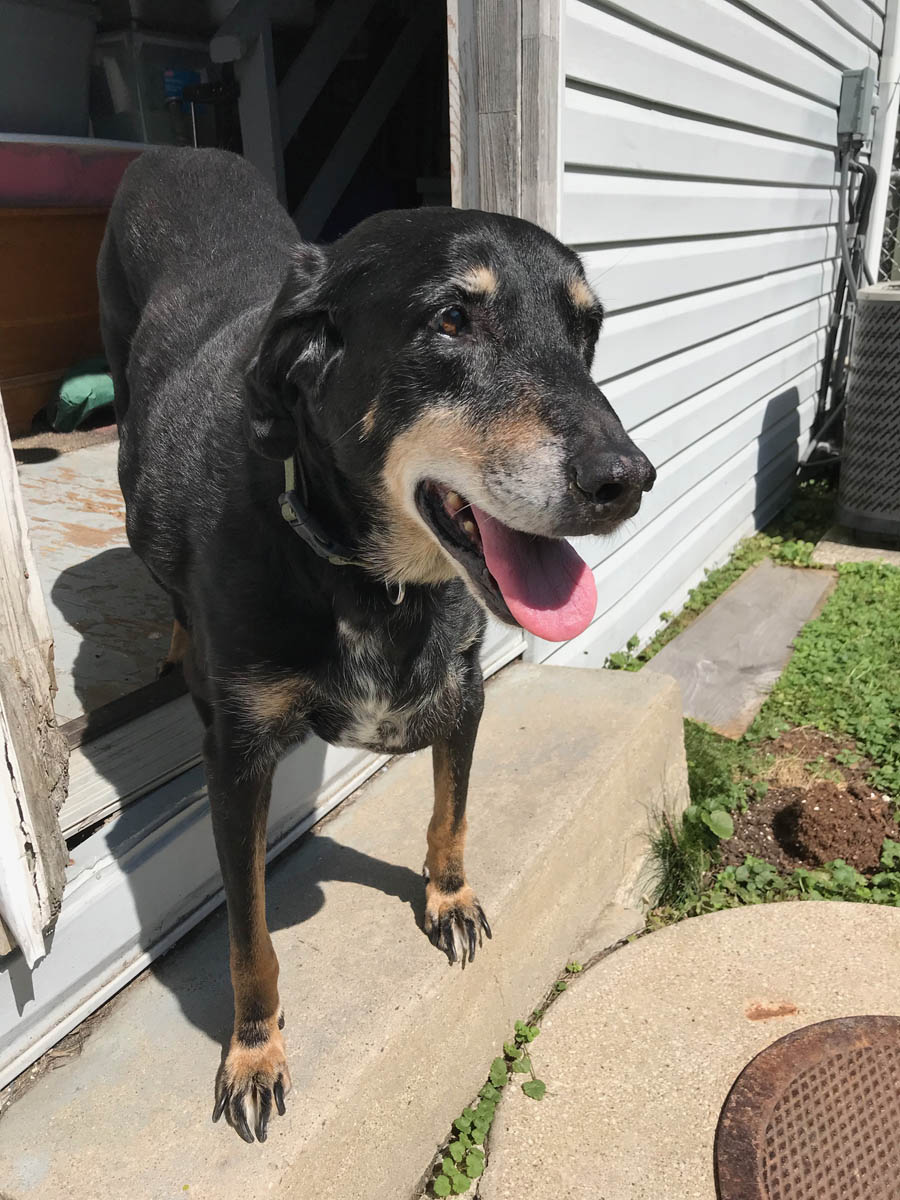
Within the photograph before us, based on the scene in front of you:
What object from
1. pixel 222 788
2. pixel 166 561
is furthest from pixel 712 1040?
pixel 166 561

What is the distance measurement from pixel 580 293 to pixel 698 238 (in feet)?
10.3

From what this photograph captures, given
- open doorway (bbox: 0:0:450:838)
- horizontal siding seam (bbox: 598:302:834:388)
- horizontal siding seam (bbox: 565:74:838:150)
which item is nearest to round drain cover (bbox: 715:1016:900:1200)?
open doorway (bbox: 0:0:450:838)

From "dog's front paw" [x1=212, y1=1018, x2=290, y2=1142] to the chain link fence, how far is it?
8.29 metres

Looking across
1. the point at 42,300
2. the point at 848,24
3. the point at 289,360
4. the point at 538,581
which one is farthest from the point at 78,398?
the point at 848,24

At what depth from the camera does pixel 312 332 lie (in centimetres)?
166

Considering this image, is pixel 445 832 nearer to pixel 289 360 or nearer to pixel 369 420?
pixel 369 420

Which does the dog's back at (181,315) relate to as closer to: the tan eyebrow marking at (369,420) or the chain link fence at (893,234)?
the tan eyebrow marking at (369,420)

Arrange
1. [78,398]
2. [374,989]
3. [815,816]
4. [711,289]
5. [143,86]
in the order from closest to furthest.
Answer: [374,989] < [815,816] < [711,289] < [78,398] < [143,86]

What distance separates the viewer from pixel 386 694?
188 centimetres

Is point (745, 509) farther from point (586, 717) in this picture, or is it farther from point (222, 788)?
point (222, 788)

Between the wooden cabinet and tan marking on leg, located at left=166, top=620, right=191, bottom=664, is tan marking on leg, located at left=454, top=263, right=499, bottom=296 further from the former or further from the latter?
the wooden cabinet

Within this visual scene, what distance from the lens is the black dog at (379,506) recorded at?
1.57m

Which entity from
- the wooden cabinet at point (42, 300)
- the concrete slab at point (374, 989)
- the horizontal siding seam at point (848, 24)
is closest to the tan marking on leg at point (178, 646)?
the concrete slab at point (374, 989)

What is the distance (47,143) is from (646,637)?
4.16 metres
